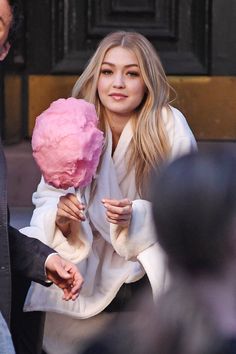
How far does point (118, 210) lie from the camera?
12.7ft

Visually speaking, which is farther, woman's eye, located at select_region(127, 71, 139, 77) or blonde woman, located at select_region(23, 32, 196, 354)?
woman's eye, located at select_region(127, 71, 139, 77)

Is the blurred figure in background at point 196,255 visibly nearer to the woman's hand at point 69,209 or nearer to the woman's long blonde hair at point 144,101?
the woman's hand at point 69,209

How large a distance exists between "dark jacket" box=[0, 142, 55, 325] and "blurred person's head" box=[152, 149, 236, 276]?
1.25m

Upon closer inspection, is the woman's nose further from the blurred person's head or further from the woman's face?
the blurred person's head

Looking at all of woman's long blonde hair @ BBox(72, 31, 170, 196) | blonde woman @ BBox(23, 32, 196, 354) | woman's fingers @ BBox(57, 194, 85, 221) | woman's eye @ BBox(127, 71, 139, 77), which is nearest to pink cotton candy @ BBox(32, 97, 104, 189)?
woman's fingers @ BBox(57, 194, 85, 221)

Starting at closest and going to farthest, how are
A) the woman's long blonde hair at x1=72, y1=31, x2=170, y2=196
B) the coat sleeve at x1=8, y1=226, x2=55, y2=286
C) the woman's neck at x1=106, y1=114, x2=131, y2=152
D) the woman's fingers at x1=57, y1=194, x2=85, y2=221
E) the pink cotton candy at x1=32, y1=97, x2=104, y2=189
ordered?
the coat sleeve at x1=8, y1=226, x2=55, y2=286, the pink cotton candy at x1=32, y1=97, x2=104, y2=189, the woman's fingers at x1=57, y1=194, x2=85, y2=221, the woman's long blonde hair at x1=72, y1=31, x2=170, y2=196, the woman's neck at x1=106, y1=114, x2=131, y2=152

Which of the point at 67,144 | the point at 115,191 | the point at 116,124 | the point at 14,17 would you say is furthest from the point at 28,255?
the point at 116,124

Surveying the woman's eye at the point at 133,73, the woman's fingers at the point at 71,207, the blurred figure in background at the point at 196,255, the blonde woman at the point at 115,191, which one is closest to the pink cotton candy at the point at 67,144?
the woman's fingers at the point at 71,207

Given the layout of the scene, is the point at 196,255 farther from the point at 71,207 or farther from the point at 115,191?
the point at 115,191

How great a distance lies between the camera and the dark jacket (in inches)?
136

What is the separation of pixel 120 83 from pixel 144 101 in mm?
126

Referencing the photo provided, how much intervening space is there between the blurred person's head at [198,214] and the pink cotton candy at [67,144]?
152 centimetres

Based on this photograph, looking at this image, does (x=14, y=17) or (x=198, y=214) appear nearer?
(x=198, y=214)

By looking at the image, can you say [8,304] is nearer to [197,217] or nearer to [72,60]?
[197,217]
